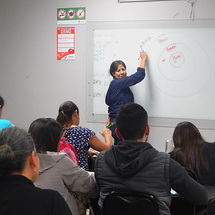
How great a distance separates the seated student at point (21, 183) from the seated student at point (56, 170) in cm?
56

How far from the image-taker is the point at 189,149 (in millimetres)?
2148

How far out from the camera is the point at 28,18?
13.6 feet

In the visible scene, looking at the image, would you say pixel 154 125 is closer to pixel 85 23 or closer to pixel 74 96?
pixel 74 96

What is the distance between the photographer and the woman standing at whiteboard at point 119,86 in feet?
11.9

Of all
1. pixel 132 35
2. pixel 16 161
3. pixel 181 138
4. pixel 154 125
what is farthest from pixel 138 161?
pixel 132 35

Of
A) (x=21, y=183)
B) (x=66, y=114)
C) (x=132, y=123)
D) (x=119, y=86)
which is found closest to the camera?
(x=21, y=183)

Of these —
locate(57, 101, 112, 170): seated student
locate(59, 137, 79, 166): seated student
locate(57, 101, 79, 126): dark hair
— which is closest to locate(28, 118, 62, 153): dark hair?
locate(59, 137, 79, 166): seated student

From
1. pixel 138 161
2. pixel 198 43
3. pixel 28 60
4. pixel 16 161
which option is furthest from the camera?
pixel 28 60

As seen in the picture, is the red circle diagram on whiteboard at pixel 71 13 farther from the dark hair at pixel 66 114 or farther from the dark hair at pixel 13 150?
the dark hair at pixel 13 150

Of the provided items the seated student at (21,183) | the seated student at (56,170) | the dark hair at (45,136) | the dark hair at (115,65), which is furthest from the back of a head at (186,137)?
the dark hair at (115,65)

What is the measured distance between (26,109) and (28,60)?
0.72 m

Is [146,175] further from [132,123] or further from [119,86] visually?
[119,86]

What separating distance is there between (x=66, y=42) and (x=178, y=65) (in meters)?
1.55

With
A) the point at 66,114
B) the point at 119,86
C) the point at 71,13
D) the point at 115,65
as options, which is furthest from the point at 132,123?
the point at 71,13
